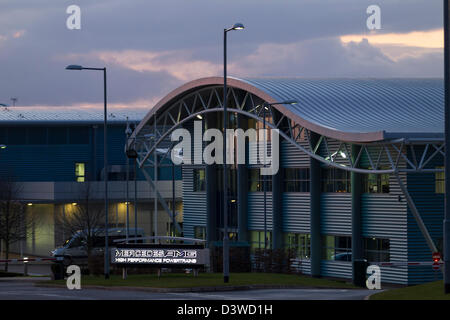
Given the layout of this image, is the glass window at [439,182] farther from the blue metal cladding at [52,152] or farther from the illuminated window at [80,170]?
the illuminated window at [80,170]

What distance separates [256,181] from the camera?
65938 mm

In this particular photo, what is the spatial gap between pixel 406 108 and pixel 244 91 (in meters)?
13.1

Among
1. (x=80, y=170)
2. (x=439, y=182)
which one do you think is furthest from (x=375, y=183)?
(x=80, y=170)

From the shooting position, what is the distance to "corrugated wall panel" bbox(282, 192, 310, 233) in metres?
59.5

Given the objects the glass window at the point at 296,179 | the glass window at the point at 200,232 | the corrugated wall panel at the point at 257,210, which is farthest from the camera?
the glass window at the point at 200,232

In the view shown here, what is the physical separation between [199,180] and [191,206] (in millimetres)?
2205

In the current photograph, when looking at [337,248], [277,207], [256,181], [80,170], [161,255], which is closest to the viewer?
[161,255]

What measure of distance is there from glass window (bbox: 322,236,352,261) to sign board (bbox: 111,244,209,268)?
55.3ft

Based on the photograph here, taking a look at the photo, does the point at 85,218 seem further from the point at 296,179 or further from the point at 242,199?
the point at 296,179

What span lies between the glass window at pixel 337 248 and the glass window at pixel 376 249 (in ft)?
5.05

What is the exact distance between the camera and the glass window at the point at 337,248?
55.8m

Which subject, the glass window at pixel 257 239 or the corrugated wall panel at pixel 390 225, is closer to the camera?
the corrugated wall panel at pixel 390 225

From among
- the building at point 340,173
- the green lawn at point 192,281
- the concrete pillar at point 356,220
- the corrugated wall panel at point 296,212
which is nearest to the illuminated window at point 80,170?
the building at point 340,173

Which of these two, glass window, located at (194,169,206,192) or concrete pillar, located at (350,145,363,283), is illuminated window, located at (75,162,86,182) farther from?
concrete pillar, located at (350,145,363,283)
